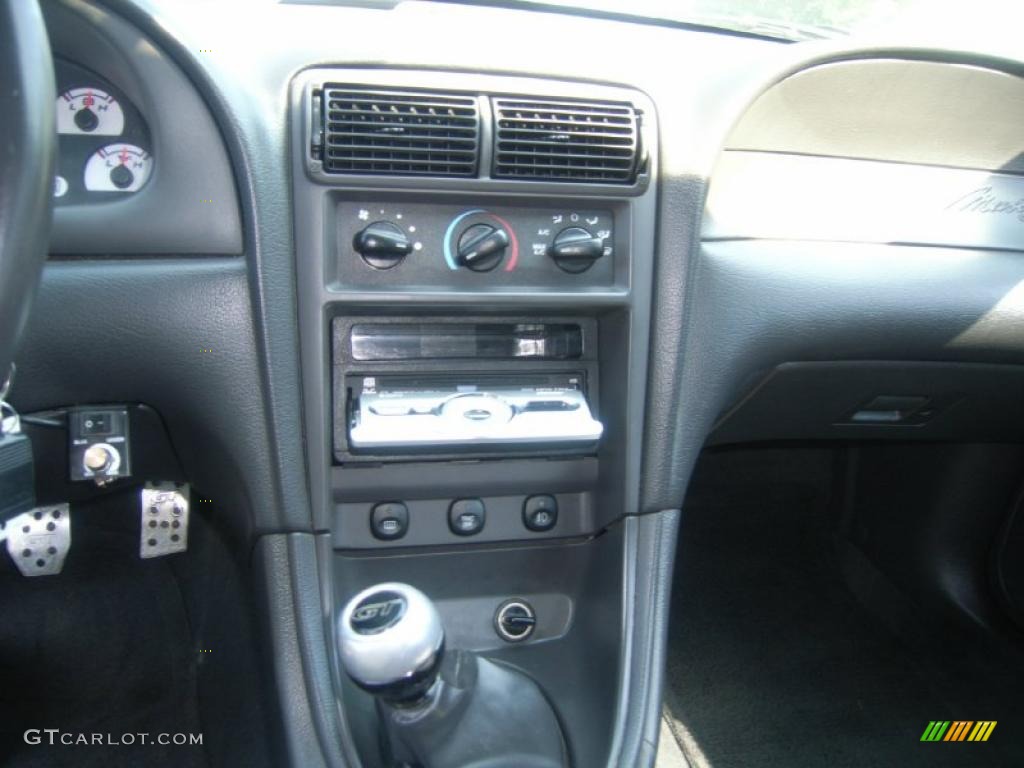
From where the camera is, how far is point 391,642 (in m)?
1.09

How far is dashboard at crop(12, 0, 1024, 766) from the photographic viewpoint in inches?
48.5

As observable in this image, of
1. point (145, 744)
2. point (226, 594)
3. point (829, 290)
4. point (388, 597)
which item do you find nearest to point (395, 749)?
point (388, 597)

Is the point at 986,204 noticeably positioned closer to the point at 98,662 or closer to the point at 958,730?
the point at 958,730

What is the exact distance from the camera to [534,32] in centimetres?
139

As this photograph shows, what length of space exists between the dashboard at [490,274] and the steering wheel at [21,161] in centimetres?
41

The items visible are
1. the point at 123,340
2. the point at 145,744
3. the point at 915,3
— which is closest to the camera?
the point at 123,340

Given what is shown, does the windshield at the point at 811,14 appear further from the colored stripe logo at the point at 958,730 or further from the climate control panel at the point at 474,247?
the colored stripe logo at the point at 958,730

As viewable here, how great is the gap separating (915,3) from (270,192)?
47.6 inches

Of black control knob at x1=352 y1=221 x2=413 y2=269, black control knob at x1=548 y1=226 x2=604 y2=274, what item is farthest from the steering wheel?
black control knob at x1=548 y1=226 x2=604 y2=274

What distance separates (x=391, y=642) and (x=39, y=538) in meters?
0.85

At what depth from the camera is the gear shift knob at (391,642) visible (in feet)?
3.58

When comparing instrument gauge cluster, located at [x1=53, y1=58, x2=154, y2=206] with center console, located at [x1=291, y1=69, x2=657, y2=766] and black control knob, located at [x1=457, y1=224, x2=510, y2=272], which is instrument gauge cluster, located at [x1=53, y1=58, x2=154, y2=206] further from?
black control knob, located at [x1=457, y1=224, x2=510, y2=272]

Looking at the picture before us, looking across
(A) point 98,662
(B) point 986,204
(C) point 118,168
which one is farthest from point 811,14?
(A) point 98,662

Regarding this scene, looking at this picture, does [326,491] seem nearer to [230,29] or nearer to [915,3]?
[230,29]
